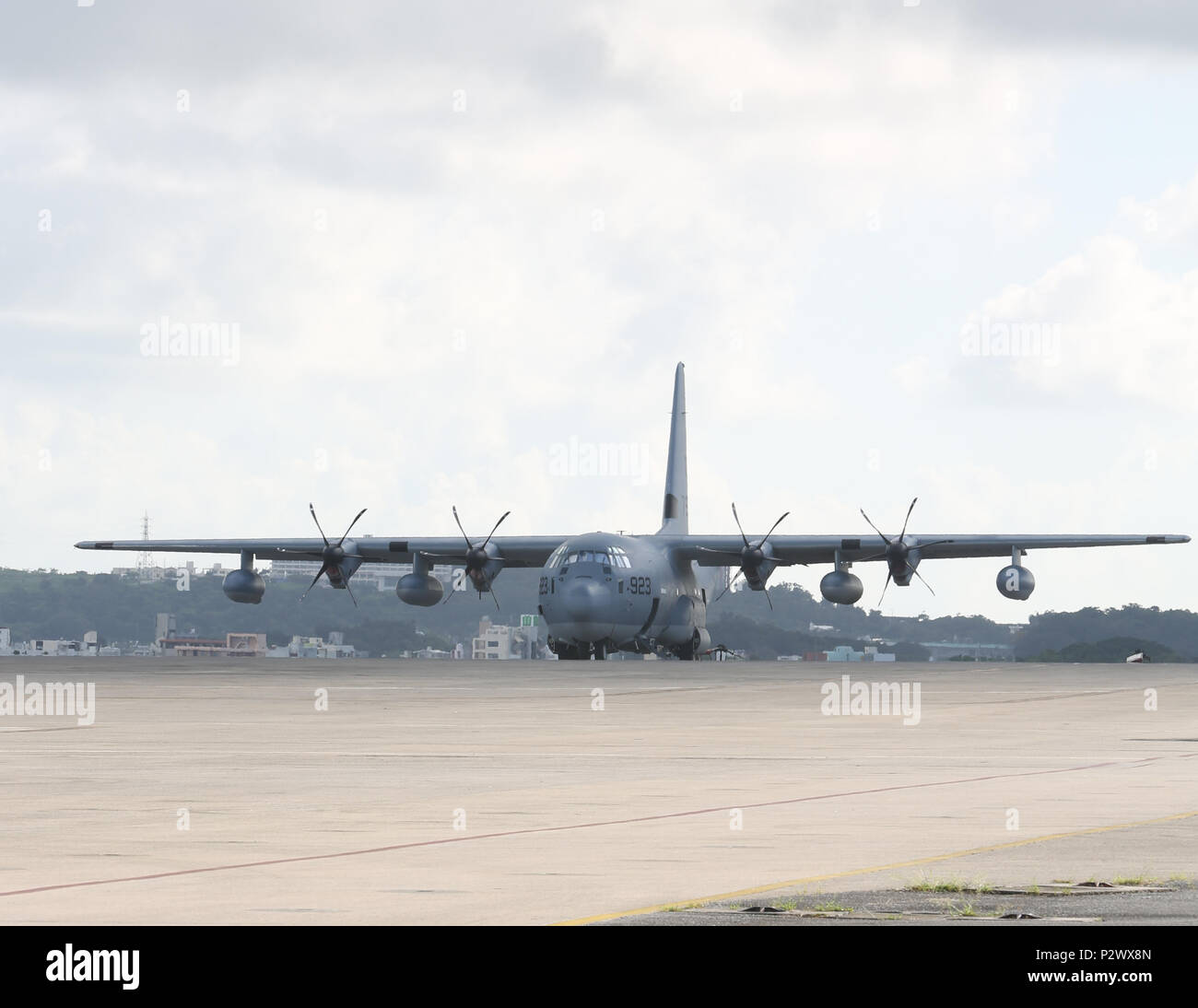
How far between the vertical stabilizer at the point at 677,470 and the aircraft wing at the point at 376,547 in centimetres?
752

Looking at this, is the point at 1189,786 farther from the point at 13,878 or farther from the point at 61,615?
the point at 61,615

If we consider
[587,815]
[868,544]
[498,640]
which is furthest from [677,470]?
[587,815]

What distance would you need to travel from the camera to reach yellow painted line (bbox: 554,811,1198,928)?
10641 mm

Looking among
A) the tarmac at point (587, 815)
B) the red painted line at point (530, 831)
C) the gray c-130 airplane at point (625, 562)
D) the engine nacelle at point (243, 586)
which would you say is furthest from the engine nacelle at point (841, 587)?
the red painted line at point (530, 831)

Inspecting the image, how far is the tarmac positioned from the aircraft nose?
131 feet

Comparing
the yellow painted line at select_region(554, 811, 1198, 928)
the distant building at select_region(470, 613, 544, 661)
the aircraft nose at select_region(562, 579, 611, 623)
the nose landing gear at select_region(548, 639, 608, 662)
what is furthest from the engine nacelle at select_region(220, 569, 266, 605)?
the yellow painted line at select_region(554, 811, 1198, 928)

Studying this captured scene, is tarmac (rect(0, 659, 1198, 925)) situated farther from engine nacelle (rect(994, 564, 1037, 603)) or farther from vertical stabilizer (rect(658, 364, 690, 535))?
vertical stabilizer (rect(658, 364, 690, 535))

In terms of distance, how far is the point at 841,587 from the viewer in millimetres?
77938

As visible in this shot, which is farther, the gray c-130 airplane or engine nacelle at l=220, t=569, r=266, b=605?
engine nacelle at l=220, t=569, r=266, b=605

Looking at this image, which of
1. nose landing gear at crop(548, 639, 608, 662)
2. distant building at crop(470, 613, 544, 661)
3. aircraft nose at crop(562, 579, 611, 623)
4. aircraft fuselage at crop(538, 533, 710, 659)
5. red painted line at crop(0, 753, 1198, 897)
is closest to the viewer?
red painted line at crop(0, 753, 1198, 897)

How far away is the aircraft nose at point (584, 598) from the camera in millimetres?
76062

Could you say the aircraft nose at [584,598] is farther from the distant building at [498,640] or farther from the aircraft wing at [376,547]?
the distant building at [498,640]

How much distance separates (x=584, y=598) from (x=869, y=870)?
6320cm

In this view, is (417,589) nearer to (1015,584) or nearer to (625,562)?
(625,562)
